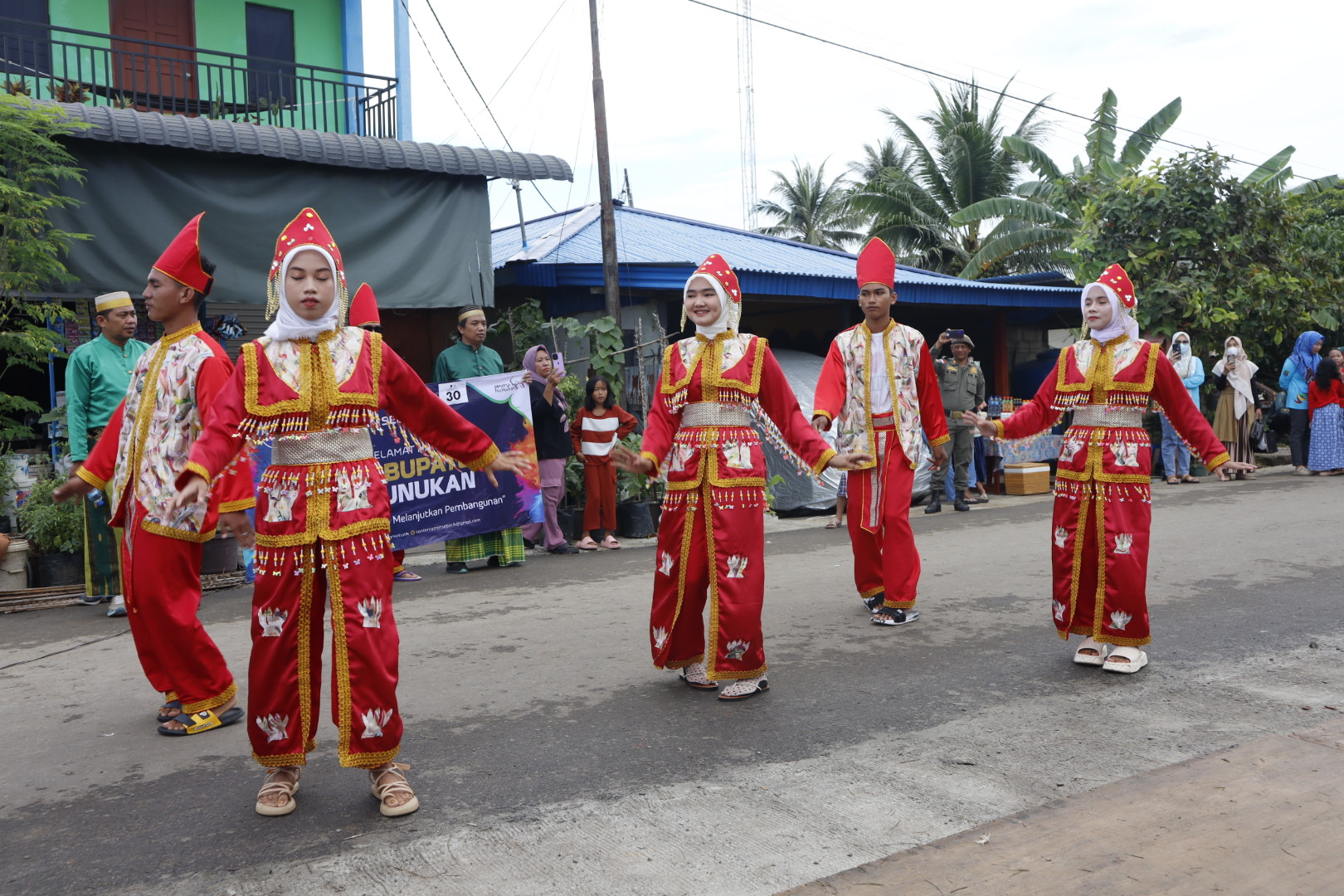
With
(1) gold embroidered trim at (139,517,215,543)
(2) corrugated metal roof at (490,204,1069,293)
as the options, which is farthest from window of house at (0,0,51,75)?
(1) gold embroidered trim at (139,517,215,543)

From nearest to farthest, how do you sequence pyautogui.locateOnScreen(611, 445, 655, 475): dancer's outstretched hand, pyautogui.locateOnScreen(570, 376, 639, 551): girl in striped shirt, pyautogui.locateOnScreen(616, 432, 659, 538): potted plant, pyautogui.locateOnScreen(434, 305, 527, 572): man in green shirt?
1. pyautogui.locateOnScreen(611, 445, 655, 475): dancer's outstretched hand
2. pyautogui.locateOnScreen(434, 305, 527, 572): man in green shirt
3. pyautogui.locateOnScreen(570, 376, 639, 551): girl in striped shirt
4. pyautogui.locateOnScreen(616, 432, 659, 538): potted plant

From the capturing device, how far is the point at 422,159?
11539mm

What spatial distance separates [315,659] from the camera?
11.6 ft

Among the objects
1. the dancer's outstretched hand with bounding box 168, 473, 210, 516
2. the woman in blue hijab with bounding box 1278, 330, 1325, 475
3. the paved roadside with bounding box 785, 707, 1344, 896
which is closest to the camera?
the paved roadside with bounding box 785, 707, 1344, 896

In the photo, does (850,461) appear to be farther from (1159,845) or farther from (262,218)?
(262,218)

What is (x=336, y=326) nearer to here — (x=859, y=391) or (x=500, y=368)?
(x=859, y=391)

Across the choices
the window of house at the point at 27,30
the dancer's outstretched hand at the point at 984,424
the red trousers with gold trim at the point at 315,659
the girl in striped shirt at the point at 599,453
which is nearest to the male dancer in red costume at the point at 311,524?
the red trousers with gold trim at the point at 315,659

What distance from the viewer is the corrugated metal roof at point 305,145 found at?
9.84 meters

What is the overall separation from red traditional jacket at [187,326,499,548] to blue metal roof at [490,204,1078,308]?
875 cm

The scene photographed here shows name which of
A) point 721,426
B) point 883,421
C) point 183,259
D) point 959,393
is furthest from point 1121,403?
point 959,393

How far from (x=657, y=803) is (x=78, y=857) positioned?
1732 mm

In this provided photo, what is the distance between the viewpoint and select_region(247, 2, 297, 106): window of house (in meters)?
13.7

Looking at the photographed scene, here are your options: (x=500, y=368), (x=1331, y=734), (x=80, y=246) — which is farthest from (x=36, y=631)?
(x=1331, y=734)

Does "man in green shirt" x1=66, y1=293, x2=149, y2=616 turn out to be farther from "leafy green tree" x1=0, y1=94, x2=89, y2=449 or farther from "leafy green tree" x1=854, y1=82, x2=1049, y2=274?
"leafy green tree" x1=854, y1=82, x2=1049, y2=274
